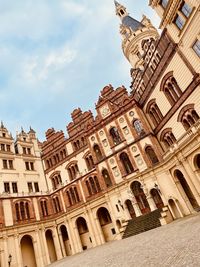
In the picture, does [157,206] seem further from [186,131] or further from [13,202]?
[13,202]

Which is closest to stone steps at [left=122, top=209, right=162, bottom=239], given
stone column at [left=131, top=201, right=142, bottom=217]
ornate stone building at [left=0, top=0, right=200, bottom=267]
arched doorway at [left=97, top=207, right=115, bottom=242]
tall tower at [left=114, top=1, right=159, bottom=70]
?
stone column at [left=131, top=201, right=142, bottom=217]

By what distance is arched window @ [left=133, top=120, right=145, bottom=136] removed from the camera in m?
31.0

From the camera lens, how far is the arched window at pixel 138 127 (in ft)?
102

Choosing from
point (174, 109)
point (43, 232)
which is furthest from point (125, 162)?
point (43, 232)

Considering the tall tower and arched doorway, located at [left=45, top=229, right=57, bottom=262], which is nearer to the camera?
arched doorway, located at [left=45, top=229, right=57, bottom=262]

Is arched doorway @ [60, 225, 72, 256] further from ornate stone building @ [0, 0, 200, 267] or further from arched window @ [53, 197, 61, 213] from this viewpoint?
arched window @ [53, 197, 61, 213]

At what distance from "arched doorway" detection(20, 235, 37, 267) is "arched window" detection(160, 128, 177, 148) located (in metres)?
24.1

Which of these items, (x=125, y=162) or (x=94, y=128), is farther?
(x=94, y=128)

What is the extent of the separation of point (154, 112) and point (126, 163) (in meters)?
7.98

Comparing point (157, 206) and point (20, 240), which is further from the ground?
point (20, 240)

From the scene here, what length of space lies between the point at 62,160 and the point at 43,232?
12.1 meters

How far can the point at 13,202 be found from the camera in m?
33.8

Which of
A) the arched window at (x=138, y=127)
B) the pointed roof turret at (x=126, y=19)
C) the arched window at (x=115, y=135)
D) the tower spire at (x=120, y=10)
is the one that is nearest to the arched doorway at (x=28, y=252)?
the arched window at (x=115, y=135)

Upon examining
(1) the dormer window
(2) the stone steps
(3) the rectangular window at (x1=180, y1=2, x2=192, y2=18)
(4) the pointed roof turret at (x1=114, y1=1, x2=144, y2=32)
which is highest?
(4) the pointed roof turret at (x1=114, y1=1, x2=144, y2=32)
